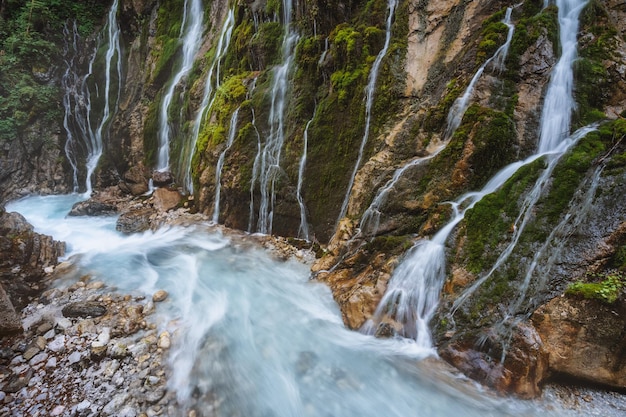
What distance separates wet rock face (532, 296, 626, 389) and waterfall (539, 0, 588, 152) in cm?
264

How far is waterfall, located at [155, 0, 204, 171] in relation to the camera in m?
13.1

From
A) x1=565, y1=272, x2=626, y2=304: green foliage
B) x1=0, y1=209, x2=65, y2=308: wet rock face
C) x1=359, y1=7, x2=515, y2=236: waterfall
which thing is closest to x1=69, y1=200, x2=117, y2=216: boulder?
x1=0, y1=209, x2=65, y2=308: wet rock face

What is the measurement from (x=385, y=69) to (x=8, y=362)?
826 cm

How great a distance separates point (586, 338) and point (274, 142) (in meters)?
7.42

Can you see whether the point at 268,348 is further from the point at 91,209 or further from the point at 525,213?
the point at 91,209

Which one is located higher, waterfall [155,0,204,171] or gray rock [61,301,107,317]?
waterfall [155,0,204,171]

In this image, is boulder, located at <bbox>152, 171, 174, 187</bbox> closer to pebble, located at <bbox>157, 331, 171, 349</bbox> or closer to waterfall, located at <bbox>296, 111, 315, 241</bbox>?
waterfall, located at <bbox>296, 111, 315, 241</bbox>

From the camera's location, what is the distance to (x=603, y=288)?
3.59 meters

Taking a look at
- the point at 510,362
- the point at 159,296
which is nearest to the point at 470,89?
the point at 510,362

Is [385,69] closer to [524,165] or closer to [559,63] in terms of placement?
[559,63]

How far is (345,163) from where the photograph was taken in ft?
24.5

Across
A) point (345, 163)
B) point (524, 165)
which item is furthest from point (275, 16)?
point (524, 165)

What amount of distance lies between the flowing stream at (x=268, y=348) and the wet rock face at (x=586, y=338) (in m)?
0.59

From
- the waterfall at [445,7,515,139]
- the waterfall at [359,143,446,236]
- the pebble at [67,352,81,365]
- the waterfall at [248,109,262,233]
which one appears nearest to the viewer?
the pebble at [67,352,81,365]
